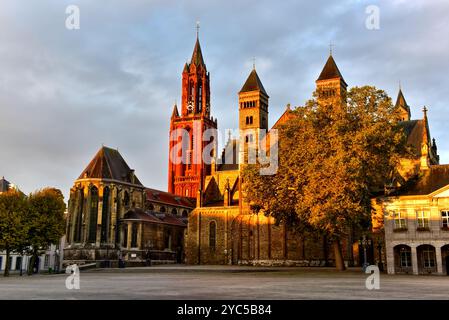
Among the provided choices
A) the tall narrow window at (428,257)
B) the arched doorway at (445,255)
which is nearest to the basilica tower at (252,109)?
the tall narrow window at (428,257)

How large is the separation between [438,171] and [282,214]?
15.0 m

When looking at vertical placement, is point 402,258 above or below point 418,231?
below

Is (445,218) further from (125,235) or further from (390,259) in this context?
(125,235)

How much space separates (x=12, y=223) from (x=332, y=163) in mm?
33107

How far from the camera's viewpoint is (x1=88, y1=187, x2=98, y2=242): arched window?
233 feet

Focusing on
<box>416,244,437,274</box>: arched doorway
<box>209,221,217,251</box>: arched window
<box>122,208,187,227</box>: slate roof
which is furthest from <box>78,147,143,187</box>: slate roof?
<box>416,244,437,274</box>: arched doorway

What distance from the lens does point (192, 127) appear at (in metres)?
120

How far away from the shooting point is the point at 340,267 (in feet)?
143

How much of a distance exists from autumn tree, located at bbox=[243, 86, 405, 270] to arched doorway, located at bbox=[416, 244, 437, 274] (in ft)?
19.4

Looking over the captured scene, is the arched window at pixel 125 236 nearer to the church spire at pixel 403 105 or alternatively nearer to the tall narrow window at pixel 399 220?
the tall narrow window at pixel 399 220

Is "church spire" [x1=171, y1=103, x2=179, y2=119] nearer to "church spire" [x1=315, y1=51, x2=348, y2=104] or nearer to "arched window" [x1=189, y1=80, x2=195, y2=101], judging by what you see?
"arched window" [x1=189, y1=80, x2=195, y2=101]

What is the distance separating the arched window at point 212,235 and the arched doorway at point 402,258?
34.8 metres

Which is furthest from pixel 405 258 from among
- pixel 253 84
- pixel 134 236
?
pixel 253 84
